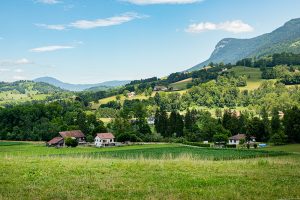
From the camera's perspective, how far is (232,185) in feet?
55.5

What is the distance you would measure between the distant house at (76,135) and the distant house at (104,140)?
Answer: 789cm

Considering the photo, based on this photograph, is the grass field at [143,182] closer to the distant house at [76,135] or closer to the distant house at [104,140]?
the distant house at [104,140]

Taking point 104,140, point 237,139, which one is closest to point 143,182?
point 237,139

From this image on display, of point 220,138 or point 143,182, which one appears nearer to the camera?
point 143,182

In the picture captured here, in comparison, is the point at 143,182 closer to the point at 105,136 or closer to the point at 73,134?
the point at 105,136

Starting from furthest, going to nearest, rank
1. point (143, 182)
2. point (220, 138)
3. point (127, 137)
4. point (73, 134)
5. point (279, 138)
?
point (73, 134), point (127, 137), point (220, 138), point (279, 138), point (143, 182)

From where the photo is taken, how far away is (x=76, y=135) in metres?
110

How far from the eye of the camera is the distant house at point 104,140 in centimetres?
10047

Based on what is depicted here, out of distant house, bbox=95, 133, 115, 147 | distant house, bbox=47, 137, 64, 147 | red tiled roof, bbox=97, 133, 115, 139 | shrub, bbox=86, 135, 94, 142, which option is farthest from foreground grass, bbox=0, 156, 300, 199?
shrub, bbox=86, 135, 94, 142

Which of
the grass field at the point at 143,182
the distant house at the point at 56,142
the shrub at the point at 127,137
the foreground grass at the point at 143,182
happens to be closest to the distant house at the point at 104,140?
the shrub at the point at 127,137

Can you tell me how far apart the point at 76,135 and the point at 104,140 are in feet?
43.1

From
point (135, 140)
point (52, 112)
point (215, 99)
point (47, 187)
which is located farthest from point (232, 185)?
point (215, 99)

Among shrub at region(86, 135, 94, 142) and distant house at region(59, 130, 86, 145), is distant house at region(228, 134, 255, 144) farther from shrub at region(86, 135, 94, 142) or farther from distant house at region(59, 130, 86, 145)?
distant house at region(59, 130, 86, 145)

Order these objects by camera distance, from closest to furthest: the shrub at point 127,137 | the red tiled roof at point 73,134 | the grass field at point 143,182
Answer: the grass field at point 143,182 < the shrub at point 127,137 < the red tiled roof at point 73,134
